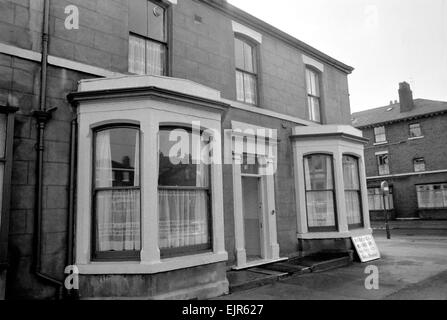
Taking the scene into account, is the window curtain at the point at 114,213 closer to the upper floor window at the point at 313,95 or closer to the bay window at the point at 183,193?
the bay window at the point at 183,193

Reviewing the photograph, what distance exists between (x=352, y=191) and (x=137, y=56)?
774 cm

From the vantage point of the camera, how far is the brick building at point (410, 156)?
2775 cm

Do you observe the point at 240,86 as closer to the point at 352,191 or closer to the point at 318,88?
the point at 318,88

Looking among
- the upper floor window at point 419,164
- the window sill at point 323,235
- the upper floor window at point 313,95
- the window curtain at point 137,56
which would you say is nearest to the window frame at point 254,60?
the upper floor window at point 313,95

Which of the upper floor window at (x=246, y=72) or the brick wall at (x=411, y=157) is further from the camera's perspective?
the brick wall at (x=411, y=157)

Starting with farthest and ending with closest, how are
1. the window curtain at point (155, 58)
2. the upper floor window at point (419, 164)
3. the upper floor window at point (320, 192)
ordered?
the upper floor window at point (419, 164), the upper floor window at point (320, 192), the window curtain at point (155, 58)

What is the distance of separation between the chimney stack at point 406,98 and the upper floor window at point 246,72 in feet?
84.7

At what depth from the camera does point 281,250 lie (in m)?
9.59

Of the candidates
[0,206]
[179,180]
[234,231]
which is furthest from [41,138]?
[234,231]

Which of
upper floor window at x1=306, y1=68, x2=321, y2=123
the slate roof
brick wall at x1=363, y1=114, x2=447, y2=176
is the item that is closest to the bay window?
upper floor window at x1=306, y1=68, x2=321, y2=123

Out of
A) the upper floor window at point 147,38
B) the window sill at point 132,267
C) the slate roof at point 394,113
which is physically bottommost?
the window sill at point 132,267

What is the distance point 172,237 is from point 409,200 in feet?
92.7

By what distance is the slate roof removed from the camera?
2867 cm

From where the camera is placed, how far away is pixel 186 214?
21.8ft
